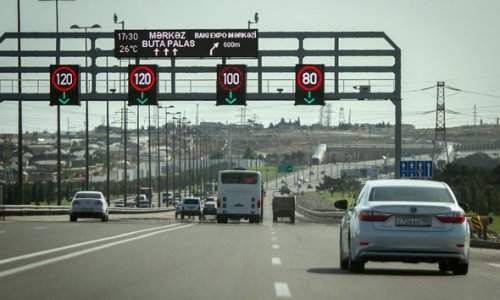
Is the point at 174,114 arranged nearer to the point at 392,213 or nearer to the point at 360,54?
the point at 360,54

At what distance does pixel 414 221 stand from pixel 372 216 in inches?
25.5

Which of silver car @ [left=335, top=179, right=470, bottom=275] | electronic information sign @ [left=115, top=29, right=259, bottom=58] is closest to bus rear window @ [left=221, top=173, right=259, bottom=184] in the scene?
electronic information sign @ [left=115, top=29, right=259, bottom=58]

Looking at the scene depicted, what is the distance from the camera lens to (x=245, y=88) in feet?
A: 183

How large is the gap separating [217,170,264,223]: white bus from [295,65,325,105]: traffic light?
10194 mm

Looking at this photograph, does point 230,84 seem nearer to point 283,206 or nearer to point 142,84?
point 142,84

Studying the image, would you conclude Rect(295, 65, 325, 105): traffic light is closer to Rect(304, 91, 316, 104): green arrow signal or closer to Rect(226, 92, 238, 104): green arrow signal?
Rect(304, 91, 316, 104): green arrow signal

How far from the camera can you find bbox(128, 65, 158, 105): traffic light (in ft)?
184

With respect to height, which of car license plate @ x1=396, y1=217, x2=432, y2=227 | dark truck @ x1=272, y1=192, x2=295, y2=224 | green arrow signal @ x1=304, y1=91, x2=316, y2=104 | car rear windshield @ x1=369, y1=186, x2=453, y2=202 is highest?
green arrow signal @ x1=304, y1=91, x2=316, y2=104

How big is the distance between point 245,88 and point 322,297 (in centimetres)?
4142

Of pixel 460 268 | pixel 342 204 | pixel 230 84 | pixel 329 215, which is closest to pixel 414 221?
pixel 460 268

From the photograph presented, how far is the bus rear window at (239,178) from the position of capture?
64.8 m

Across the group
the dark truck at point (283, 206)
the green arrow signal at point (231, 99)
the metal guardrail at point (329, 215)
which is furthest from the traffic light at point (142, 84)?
the dark truck at point (283, 206)

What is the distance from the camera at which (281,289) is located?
51.3ft

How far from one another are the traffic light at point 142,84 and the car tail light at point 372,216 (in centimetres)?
3772
